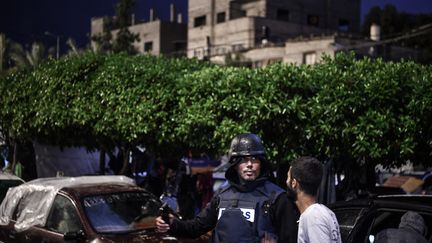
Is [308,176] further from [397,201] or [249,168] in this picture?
[397,201]

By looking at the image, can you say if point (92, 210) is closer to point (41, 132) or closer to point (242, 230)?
point (242, 230)

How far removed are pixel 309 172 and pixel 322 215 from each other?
28 centimetres

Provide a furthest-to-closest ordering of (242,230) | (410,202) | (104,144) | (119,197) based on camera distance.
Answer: (104,144) → (119,197) → (410,202) → (242,230)

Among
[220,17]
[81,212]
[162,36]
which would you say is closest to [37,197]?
[81,212]

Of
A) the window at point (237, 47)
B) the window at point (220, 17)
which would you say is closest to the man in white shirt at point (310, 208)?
the window at point (237, 47)

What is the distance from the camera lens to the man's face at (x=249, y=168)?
393 cm

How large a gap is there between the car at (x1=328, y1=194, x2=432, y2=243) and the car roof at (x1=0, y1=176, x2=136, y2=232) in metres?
3.44

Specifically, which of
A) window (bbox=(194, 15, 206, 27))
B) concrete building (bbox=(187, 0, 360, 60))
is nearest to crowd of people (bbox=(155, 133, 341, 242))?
concrete building (bbox=(187, 0, 360, 60))

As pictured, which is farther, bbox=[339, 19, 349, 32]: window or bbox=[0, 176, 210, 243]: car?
bbox=[339, 19, 349, 32]: window

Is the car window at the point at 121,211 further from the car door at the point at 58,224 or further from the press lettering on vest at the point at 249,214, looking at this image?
the press lettering on vest at the point at 249,214

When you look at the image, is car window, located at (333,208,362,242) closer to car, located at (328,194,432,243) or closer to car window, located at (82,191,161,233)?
car, located at (328,194,432,243)

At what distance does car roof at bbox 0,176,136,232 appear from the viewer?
6.82 metres

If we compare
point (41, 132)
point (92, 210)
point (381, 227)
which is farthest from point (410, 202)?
point (41, 132)

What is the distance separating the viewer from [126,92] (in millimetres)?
9812
